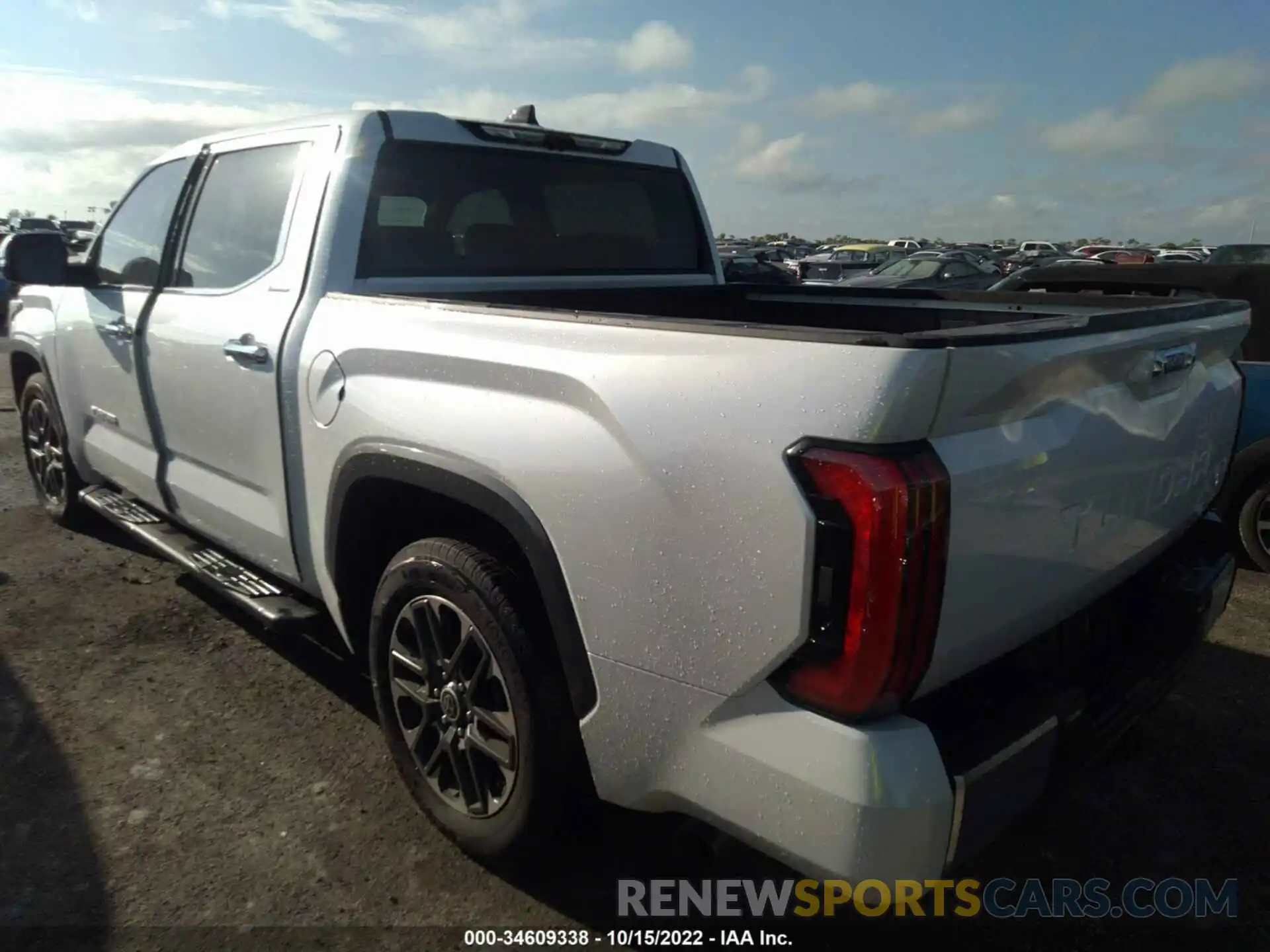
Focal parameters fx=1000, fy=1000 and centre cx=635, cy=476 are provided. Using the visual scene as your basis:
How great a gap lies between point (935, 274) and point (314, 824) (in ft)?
64.1

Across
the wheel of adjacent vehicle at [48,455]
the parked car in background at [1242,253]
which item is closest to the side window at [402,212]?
the wheel of adjacent vehicle at [48,455]

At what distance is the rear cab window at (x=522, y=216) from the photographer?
3242mm

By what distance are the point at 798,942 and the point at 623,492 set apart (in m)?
1.27

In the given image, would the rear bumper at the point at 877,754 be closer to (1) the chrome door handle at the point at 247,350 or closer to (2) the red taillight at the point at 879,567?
(2) the red taillight at the point at 879,567

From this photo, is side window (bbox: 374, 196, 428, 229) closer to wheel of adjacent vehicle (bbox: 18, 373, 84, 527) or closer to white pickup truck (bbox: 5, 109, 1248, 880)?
white pickup truck (bbox: 5, 109, 1248, 880)

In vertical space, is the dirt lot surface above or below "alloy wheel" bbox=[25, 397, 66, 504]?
below

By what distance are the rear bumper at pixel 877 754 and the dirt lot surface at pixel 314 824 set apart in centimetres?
24

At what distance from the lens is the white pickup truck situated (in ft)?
5.53

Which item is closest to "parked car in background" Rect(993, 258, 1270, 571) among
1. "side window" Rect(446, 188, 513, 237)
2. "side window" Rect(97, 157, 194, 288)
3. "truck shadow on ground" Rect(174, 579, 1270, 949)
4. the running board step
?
"truck shadow on ground" Rect(174, 579, 1270, 949)

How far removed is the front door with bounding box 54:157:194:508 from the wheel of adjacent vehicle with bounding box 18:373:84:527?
30 cm

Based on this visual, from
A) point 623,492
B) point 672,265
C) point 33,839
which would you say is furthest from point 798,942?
point 672,265

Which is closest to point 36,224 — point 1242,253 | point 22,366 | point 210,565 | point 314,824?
point 22,366

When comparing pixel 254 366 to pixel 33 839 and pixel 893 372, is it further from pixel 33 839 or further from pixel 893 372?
pixel 893 372

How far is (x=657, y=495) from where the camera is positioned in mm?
1871
